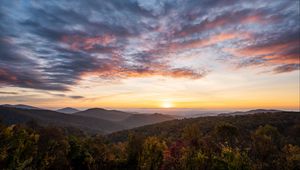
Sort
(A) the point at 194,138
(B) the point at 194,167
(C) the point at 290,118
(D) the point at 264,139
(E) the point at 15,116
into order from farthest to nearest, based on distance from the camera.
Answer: (E) the point at 15,116 < (C) the point at 290,118 < (A) the point at 194,138 < (D) the point at 264,139 < (B) the point at 194,167

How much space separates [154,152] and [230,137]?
3358 centimetres

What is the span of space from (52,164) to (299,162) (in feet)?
101

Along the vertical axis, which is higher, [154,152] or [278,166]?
[154,152]

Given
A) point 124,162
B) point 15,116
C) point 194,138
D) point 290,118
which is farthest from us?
point 15,116

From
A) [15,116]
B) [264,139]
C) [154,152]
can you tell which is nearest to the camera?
[154,152]

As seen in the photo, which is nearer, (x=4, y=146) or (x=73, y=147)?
(x=4, y=146)

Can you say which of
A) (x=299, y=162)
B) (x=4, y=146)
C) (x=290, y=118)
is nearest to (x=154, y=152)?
(x=4, y=146)

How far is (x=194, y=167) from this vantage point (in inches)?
929

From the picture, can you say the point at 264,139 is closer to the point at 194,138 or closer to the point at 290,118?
the point at 194,138

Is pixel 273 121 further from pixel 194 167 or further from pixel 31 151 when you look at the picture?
pixel 31 151

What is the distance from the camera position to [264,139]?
40.8m

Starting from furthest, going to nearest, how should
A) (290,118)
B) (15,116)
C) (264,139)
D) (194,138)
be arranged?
(15,116)
(290,118)
(194,138)
(264,139)

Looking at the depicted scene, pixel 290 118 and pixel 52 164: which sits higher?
pixel 290 118

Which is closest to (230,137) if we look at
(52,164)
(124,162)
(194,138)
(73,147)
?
(194,138)
